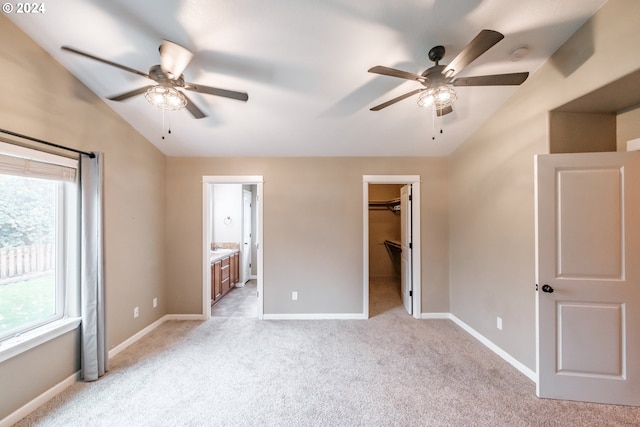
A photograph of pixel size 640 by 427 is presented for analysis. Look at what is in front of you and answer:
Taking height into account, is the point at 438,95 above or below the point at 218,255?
above

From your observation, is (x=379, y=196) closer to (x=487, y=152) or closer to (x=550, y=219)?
(x=487, y=152)

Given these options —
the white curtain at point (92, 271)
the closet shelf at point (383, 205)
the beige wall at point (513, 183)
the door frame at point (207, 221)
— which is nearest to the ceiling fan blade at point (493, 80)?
the beige wall at point (513, 183)

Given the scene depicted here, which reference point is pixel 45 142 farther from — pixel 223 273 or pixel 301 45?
pixel 223 273

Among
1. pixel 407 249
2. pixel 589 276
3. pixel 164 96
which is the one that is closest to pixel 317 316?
→ pixel 407 249

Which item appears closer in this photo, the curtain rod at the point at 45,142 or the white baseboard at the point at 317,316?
the curtain rod at the point at 45,142

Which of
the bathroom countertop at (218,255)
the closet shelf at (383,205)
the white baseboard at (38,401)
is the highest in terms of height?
the closet shelf at (383,205)

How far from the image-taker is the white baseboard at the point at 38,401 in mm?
1674

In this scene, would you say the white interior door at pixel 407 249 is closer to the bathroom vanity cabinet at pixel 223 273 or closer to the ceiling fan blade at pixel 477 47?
the ceiling fan blade at pixel 477 47

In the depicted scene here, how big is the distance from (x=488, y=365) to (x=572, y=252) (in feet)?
4.36

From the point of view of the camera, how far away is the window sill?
1.67m

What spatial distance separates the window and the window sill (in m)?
0.07

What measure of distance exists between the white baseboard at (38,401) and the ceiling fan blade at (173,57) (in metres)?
2.65

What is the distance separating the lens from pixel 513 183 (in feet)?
7.85

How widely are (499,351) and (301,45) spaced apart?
138 inches
